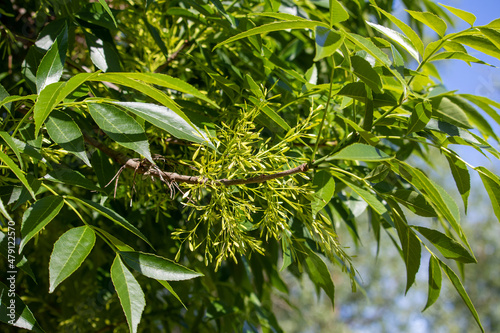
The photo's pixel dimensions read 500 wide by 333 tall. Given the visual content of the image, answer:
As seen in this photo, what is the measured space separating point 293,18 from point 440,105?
0.18m

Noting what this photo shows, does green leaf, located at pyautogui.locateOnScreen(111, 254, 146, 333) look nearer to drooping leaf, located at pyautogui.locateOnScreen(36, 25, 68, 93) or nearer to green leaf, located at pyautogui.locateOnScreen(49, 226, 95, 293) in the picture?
green leaf, located at pyautogui.locateOnScreen(49, 226, 95, 293)

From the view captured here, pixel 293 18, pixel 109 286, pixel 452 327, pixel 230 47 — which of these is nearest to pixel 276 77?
pixel 230 47

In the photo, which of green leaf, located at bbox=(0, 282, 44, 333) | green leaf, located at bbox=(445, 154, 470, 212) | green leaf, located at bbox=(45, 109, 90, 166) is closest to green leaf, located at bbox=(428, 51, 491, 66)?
green leaf, located at bbox=(445, 154, 470, 212)

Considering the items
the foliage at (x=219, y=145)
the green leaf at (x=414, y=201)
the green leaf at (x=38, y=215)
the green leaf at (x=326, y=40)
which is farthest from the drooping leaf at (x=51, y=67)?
the green leaf at (x=414, y=201)

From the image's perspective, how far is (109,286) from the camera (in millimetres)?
817

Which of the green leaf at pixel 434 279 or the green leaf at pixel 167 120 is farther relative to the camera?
the green leaf at pixel 434 279

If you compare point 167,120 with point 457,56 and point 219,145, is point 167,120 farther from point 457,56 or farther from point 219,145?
point 457,56

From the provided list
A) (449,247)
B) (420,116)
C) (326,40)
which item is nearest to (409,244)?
(449,247)

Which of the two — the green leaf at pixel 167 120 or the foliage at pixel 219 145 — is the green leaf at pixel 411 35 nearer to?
the foliage at pixel 219 145

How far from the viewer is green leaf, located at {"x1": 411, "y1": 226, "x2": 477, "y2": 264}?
1.59ft

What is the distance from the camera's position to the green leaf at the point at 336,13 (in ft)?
1.35

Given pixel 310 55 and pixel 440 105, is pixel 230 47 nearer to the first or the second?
pixel 310 55

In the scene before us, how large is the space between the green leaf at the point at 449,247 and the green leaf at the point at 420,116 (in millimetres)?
119

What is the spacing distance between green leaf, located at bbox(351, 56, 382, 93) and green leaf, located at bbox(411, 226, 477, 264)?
180 millimetres
